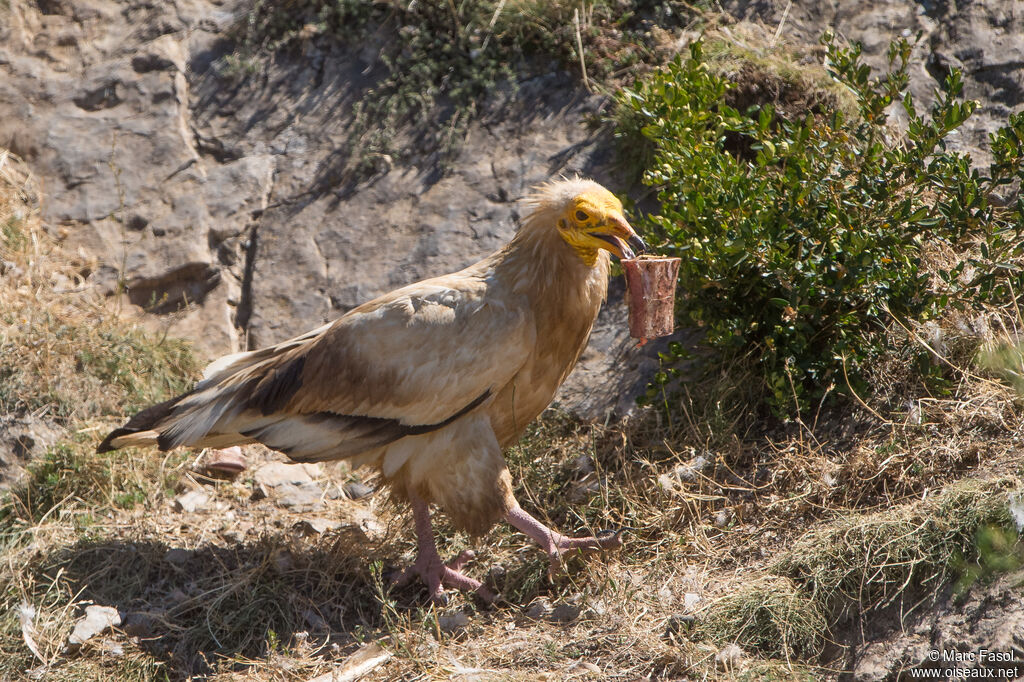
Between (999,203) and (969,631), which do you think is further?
(999,203)

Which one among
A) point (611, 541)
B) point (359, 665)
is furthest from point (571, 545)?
point (359, 665)

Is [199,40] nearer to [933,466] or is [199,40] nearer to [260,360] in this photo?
[260,360]

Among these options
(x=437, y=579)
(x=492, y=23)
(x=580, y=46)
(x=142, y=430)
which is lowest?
(x=437, y=579)

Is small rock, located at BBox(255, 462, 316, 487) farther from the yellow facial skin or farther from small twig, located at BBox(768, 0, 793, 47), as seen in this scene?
small twig, located at BBox(768, 0, 793, 47)

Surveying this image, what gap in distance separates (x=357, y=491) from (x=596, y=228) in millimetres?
2279

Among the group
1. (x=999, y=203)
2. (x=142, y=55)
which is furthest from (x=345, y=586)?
(x=142, y=55)

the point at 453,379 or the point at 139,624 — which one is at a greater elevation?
the point at 453,379

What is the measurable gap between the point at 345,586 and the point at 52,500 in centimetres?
182

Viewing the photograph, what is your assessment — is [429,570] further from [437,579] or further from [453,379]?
[453,379]

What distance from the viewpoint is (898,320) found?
4512 millimetres

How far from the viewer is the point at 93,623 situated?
4316mm

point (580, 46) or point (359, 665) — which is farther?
point (580, 46)

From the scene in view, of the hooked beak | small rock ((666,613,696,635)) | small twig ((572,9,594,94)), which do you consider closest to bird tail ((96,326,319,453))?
the hooked beak

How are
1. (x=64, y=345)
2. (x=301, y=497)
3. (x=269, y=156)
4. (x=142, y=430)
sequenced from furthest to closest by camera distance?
1. (x=269, y=156)
2. (x=64, y=345)
3. (x=301, y=497)
4. (x=142, y=430)
